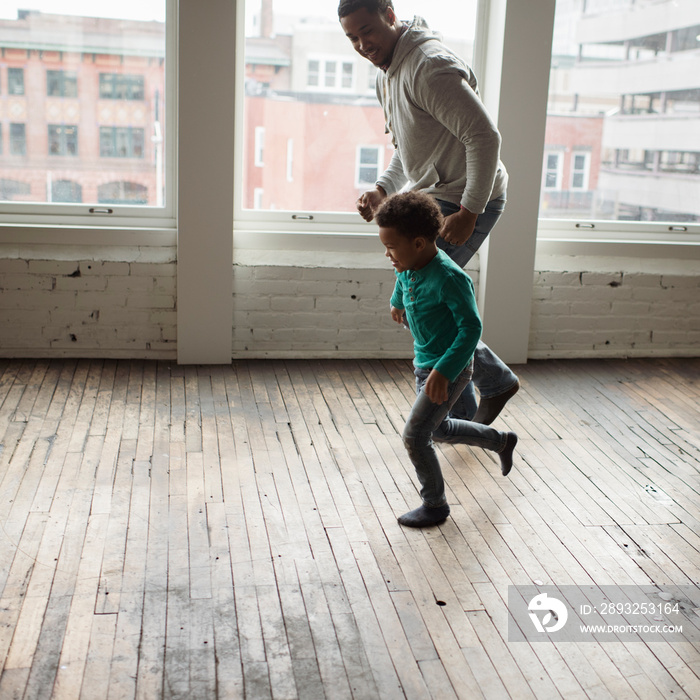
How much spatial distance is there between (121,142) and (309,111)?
0.94m

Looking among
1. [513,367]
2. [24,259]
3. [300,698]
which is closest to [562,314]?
[513,367]

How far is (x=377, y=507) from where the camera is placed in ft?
8.63

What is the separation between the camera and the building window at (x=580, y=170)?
4.43 m

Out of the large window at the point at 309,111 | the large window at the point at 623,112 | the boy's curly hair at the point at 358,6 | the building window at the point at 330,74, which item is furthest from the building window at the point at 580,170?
the boy's curly hair at the point at 358,6

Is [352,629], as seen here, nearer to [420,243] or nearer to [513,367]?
[420,243]

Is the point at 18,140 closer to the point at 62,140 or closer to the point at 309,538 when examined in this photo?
the point at 62,140

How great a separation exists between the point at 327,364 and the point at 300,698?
2501 millimetres

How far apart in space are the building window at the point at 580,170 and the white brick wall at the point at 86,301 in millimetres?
2136

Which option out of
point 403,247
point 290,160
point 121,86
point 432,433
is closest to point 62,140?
point 121,86

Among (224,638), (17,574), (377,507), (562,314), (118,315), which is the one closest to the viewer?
(224,638)

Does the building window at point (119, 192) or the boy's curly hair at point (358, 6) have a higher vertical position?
the boy's curly hair at point (358, 6)

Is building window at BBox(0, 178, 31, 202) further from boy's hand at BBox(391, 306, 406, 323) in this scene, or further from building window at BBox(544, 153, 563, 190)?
building window at BBox(544, 153, 563, 190)

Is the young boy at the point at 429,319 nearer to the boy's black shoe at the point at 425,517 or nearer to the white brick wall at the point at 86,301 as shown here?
the boy's black shoe at the point at 425,517

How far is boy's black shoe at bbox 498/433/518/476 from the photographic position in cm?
279
